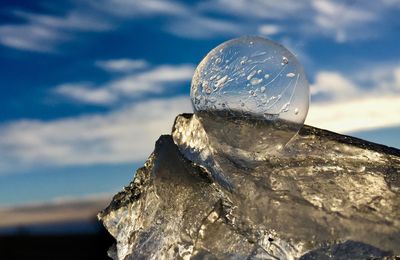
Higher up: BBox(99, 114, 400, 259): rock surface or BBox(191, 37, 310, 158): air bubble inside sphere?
BBox(191, 37, 310, 158): air bubble inside sphere

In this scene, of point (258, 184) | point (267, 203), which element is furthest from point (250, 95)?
point (267, 203)

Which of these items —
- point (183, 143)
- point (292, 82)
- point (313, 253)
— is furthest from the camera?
point (183, 143)

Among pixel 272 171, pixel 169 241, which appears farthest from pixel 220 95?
pixel 169 241

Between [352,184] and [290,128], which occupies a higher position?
[290,128]

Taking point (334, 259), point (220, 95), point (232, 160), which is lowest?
point (334, 259)

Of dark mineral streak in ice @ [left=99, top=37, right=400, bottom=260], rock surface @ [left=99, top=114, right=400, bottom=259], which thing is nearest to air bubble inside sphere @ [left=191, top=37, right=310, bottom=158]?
dark mineral streak in ice @ [left=99, top=37, right=400, bottom=260]

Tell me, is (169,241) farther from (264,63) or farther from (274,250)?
(264,63)

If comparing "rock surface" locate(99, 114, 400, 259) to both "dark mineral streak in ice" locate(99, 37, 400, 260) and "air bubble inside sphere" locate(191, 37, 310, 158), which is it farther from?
"air bubble inside sphere" locate(191, 37, 310, 158)
